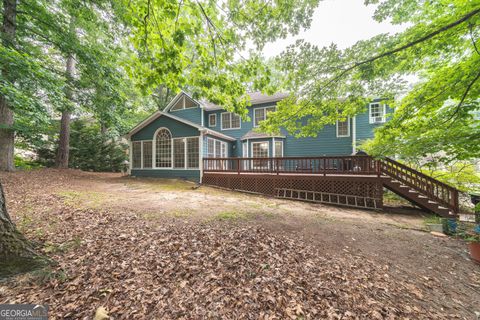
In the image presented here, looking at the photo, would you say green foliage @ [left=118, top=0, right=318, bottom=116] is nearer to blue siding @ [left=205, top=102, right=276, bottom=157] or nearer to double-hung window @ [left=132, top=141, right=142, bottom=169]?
blue siding @ [left=205, top=102, right=276, bottom=157]

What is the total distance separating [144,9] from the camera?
3135 millimetres

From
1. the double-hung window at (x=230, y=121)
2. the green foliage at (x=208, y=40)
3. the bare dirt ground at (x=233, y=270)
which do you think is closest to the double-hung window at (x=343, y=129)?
the double-hung window at (x=230, y=121)

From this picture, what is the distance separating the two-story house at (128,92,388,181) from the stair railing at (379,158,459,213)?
400 centimetres

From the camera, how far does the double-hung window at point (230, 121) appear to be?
13711mm

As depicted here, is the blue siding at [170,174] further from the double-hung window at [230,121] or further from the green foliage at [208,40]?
the green foliage at [208,40]

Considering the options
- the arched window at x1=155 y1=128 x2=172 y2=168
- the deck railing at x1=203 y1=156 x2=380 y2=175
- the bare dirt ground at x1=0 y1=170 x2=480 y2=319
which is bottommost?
the bare dirt ground at x1=0 y1=170 x2=480 y2=319

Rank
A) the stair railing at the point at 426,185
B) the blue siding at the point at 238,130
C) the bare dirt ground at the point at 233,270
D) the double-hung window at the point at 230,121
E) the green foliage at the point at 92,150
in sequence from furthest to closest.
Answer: the green foliage at the point at 92,150, the double-hung window at the point at 230,121, the blue siding at the point at 238,130, the stair railing at the point at 426,185, the bare dirt ground at the point at 233,270

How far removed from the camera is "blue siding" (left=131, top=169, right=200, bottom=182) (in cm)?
1104

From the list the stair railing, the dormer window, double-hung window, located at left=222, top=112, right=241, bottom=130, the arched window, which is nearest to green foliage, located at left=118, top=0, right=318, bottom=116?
the stair railing

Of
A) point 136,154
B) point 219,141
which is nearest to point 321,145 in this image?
point 219,141

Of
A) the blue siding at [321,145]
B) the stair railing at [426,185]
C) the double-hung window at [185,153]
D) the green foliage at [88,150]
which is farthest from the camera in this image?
the green foliage at [88,150]

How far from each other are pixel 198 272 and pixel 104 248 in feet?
5.75

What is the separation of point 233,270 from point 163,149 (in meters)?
11.3

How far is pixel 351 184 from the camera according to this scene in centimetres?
762
